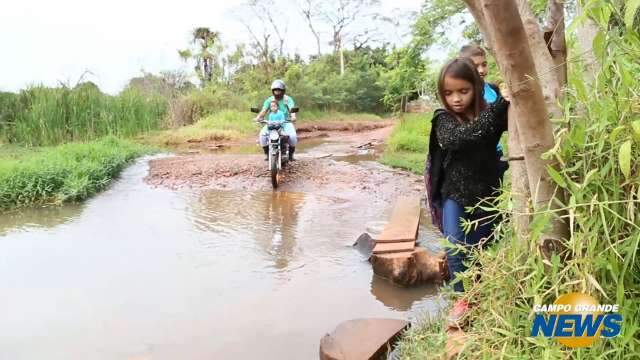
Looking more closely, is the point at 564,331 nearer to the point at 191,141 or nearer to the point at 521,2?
the point at 521,2

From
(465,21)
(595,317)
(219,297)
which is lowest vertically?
(219,297)

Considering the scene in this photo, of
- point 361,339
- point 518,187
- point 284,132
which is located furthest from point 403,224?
point 284,132

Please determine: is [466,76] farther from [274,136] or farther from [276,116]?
[276,116]

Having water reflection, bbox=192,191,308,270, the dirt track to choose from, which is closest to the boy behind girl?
water reflection, bbox=192,191,308,270

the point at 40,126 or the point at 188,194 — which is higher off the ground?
the point at 40,126

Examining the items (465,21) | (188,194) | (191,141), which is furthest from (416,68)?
(191,141)

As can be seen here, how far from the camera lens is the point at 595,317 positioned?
1554 millimetres

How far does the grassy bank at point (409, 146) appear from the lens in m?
8.58

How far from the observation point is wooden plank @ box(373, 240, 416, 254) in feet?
12.9

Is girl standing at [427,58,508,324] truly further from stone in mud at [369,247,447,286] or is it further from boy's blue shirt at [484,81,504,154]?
stone in mud at [369,247,447,286]

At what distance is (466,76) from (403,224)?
7.80 feet

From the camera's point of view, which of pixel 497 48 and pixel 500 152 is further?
pixel 500 152

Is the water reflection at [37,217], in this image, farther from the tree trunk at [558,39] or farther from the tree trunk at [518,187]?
the tree trunk at [558,39]

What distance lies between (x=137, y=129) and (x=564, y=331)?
48.0 feet
